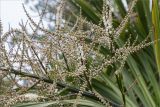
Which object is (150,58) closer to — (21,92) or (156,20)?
(156,20)

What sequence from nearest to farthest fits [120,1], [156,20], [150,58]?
[156,20] < [150,58] < [120,1]

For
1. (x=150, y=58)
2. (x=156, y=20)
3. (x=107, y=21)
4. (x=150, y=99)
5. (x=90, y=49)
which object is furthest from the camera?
(x=150, y=58)

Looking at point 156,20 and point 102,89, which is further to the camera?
point 102,89

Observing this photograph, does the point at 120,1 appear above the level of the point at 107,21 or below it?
above

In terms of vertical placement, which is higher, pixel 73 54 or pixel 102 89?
pixel 73 54

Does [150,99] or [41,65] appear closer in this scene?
[41,65]

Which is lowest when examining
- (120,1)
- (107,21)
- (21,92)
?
(21,92)

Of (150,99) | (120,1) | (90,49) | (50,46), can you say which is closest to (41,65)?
(50,46)

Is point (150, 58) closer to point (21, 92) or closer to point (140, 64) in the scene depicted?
point (140, 64)

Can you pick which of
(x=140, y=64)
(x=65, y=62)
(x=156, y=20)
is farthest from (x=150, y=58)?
(x=65, y=62)
